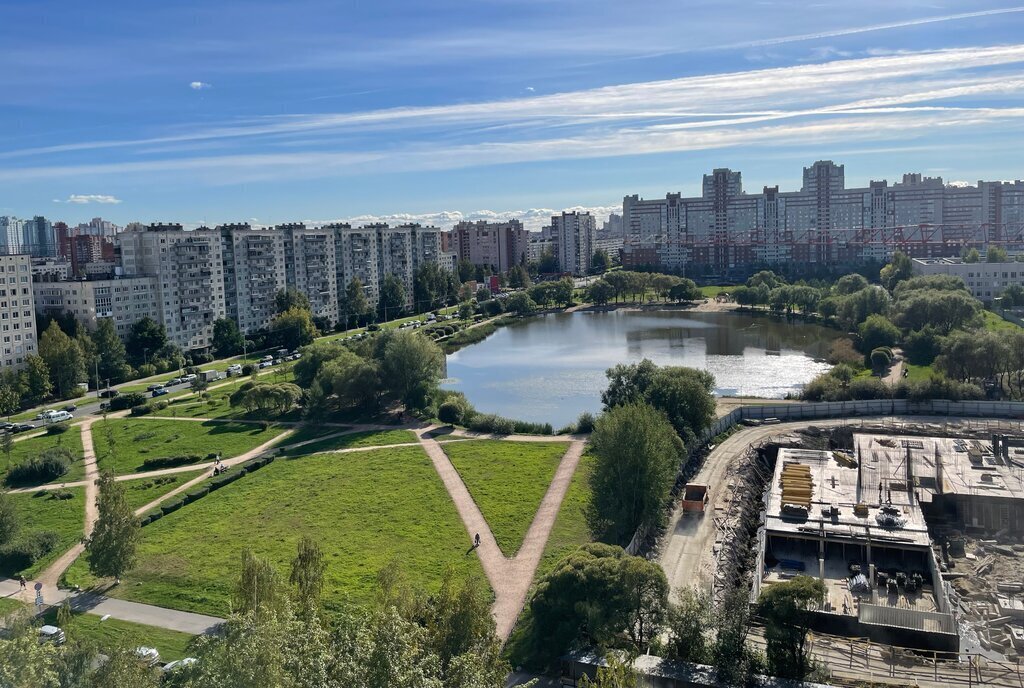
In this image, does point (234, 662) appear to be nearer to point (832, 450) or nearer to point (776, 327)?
point (832, 450)

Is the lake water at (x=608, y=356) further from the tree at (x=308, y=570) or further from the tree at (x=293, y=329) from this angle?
the tree at (x=308, y=570)

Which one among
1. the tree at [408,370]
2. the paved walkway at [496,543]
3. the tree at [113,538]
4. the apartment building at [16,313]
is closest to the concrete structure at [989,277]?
the tree at [408,370]

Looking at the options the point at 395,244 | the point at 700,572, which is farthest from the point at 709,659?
the point at 395,244

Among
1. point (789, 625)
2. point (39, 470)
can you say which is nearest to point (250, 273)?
point (39, 470)

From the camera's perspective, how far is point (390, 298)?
47.3 meters

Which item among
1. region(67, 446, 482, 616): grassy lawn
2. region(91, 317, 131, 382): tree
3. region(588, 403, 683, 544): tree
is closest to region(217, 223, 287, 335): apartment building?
region(91, 317, 131, 382): tree

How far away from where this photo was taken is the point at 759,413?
22.0 meters

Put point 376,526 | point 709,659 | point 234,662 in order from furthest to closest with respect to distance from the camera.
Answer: point 376,526
point 709,659
point 234,662

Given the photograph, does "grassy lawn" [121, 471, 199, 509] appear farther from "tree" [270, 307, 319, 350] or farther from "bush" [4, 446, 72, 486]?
"tree" [270, 307, 319, 350]

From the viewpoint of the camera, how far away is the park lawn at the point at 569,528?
12992mm

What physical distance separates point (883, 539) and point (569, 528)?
17.7ft

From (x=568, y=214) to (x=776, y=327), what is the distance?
113 ft

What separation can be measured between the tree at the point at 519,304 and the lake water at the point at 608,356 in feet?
5.49

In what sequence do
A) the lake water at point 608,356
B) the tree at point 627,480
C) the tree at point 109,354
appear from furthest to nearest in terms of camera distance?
the tree at point 109,354 → the lake water at point 608,356 → the tree at point 627,480
